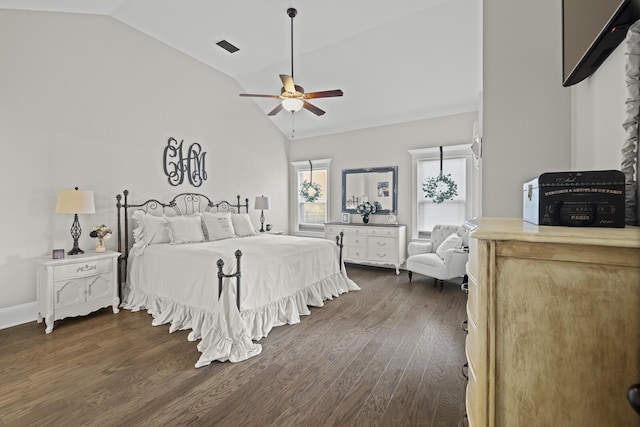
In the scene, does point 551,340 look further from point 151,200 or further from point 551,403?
point 151,200

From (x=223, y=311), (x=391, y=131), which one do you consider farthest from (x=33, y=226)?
(x=391, y=131)

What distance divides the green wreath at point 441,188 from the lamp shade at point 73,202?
503cm

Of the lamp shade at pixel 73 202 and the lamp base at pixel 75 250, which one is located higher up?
the lamp shade at pixel 73 202

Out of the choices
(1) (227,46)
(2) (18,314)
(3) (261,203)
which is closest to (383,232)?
(3) (261,203)

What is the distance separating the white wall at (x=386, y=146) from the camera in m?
5.12

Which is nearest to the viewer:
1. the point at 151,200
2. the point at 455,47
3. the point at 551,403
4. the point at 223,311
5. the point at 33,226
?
the point at 551,403

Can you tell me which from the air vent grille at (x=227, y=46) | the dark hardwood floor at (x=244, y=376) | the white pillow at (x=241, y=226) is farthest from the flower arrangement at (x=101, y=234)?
the air vent grille at (x=227, y=46)

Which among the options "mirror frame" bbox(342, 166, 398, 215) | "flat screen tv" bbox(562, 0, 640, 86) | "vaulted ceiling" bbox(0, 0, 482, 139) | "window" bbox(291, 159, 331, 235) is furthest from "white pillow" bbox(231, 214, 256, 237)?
"flat screen tv" bbox(562, 0, 640, 86)

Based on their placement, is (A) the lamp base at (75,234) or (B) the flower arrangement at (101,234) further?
(B) the flower arrangement at (101,234)

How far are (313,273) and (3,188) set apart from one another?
11.5 ft

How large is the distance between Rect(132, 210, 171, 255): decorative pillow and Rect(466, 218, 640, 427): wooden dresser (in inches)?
155

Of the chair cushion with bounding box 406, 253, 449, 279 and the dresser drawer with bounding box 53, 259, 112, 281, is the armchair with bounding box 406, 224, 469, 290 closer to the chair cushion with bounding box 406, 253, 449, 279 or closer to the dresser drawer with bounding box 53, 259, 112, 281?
the chair cushion with bounding box 406, 253, 449, 279

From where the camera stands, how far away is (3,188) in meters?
3.09

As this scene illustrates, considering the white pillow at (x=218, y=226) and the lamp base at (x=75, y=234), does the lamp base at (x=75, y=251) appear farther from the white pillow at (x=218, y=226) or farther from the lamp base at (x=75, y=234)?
the white pillow at (x=218, y=226)
